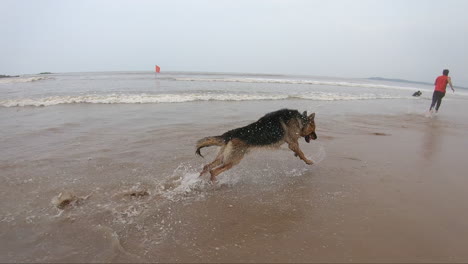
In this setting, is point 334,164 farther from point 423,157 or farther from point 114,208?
point 114,208

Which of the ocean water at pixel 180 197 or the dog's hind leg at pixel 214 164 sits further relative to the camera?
the dog's hind leg at pixel 214 164

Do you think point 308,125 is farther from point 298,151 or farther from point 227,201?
point 227,201

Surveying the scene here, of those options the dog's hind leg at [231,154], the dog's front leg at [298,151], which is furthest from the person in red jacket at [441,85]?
the dog's hind leg at [231,154]

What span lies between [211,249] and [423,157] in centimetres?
543

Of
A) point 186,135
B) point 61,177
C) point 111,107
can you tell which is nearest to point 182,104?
point 111,107

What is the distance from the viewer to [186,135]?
7.48m

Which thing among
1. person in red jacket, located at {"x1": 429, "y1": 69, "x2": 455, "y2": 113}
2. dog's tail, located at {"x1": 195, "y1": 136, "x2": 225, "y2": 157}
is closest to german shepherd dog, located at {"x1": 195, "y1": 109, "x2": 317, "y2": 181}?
dog's tail, located at {"x1": 195, "y1": 136, "x2": 225, "y2": 157}

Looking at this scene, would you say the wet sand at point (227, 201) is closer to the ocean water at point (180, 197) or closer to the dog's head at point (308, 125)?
the ocean water at point (180, 197)

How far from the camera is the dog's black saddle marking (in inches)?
181

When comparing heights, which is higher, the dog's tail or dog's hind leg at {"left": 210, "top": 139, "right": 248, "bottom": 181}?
the dog's tail

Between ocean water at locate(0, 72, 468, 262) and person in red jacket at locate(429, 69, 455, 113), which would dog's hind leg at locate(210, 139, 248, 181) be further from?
person in red jacket at locate(429, 69, 455, 113)

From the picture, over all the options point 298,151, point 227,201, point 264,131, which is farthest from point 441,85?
point 227,201

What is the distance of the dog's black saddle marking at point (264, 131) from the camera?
4590 mm

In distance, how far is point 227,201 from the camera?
398 centimetres
